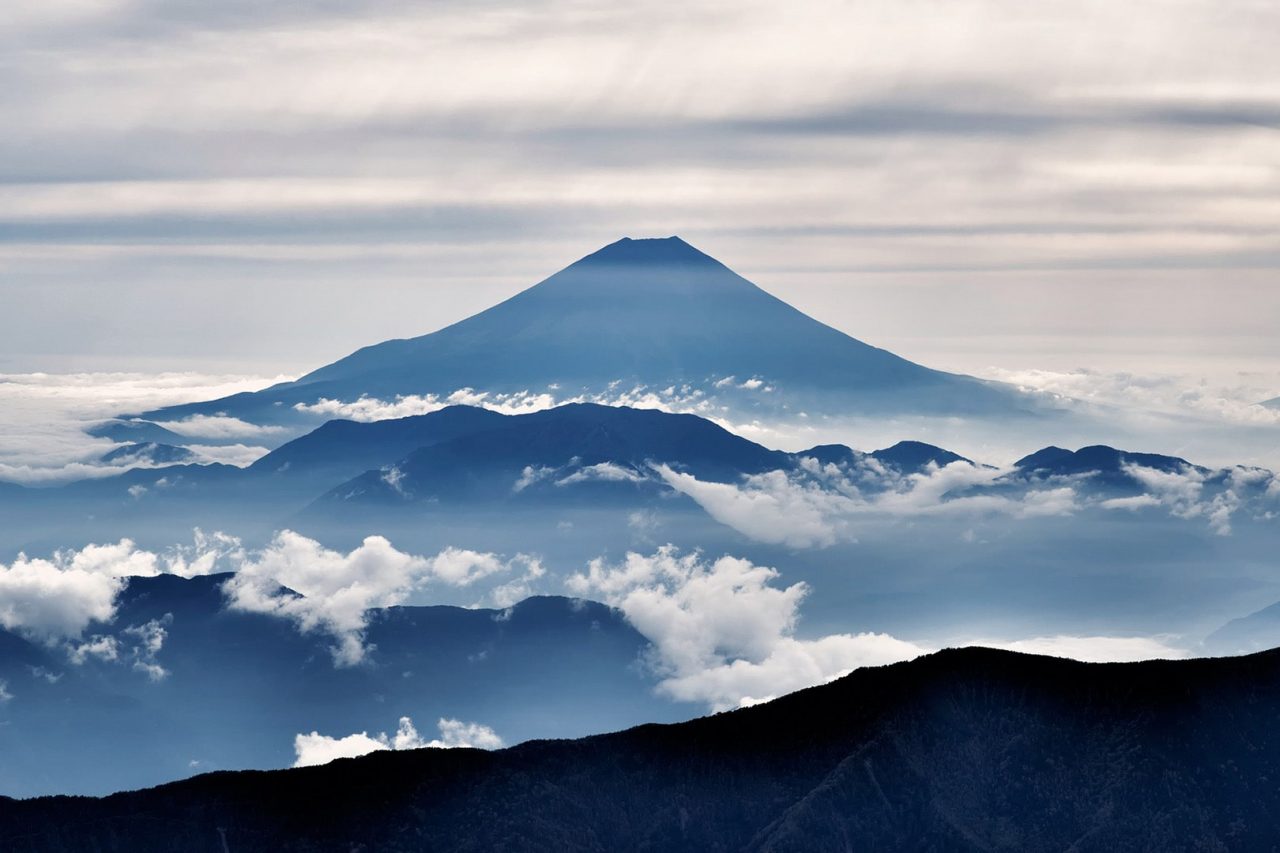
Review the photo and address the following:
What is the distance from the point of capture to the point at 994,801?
180 metres

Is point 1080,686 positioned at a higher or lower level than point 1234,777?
higher

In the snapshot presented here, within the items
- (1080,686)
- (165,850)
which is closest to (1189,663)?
(1080,686)

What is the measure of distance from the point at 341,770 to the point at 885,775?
55.2 m

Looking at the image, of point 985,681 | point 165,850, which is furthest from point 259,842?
point 985,681

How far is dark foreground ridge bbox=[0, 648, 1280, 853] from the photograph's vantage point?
17350cm

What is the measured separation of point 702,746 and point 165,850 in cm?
5494

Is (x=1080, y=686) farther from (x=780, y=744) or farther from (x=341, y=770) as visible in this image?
(x=341, y=770)

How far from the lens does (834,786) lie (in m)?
179

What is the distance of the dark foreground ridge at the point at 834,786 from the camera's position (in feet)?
569

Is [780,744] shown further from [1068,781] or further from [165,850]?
[165,850]

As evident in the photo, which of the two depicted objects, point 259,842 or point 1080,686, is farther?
point 1080,686

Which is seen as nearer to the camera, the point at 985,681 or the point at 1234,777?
the point at 1234,777

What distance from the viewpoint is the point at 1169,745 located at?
178m

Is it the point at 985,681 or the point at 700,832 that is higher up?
the point at 985,681
